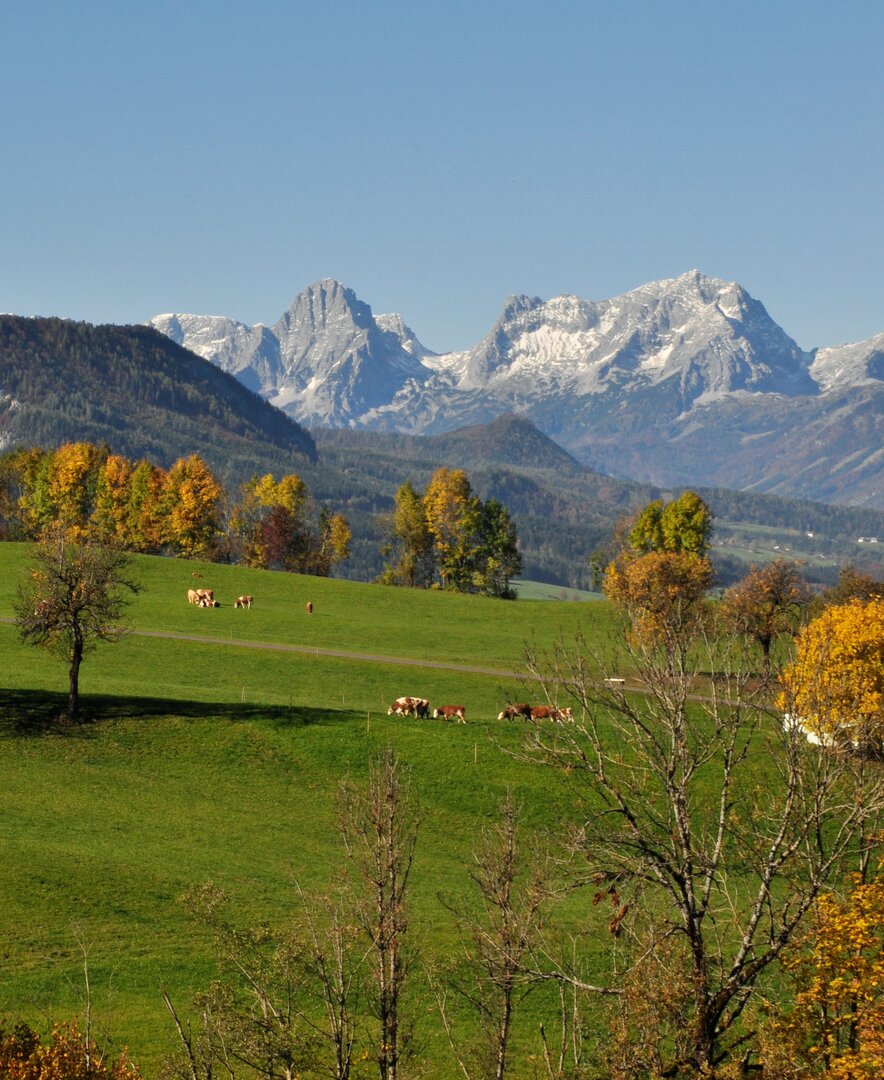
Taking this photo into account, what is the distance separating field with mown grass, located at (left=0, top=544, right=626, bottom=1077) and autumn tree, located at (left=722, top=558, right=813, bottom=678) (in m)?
20.4

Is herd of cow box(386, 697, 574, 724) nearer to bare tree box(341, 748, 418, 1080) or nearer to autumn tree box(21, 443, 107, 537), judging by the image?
bare tree box(341, 748, 418, 1080)

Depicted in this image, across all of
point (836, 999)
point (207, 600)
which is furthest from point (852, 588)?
point (836, 999)

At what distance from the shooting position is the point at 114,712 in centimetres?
7288

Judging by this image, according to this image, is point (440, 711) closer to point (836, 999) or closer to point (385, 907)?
point (385, 907)

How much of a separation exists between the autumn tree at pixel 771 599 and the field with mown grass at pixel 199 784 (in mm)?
20392

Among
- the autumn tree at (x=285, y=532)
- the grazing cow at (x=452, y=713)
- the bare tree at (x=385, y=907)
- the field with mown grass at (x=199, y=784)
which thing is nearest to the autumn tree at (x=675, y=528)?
the field with mown grass at (x=199, y=784)

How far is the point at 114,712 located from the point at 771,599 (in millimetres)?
56602

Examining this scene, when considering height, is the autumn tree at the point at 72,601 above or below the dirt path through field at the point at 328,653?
above

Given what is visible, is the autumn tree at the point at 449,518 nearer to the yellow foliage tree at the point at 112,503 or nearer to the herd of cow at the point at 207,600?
the yellow foliage tree at the point at 112,503

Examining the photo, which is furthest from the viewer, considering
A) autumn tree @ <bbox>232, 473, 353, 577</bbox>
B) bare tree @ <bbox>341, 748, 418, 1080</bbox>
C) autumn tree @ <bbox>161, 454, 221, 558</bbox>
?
autumn tree @ <bbox>232, 473, 353, 577</bbox>

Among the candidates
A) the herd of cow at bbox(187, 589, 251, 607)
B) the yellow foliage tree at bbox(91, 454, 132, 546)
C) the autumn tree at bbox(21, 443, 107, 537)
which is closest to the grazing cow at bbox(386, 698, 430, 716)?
the herd of cow at bbox(187, 589, 251, 607)

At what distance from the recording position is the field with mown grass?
4278cm

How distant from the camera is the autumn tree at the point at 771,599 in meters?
99.0

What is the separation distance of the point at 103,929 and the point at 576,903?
813 inches
